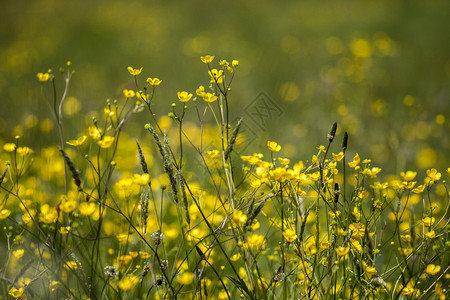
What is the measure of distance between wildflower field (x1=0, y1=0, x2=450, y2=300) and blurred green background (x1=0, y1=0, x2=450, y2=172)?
34mm

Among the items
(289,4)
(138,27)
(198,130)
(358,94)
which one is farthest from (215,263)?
(289,4)

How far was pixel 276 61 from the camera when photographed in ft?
18.2

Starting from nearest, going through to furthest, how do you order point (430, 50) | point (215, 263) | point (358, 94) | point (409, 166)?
point (215, 263) < point (409, 166) < point (358, 94) < point (430, 50)

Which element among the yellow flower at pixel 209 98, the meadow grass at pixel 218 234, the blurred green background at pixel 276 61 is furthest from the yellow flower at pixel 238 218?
the blurred green background at pixel 276 61

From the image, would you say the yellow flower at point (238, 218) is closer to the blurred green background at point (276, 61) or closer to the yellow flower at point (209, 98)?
the yellow flower at point (209, 98)

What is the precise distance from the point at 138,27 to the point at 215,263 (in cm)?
725

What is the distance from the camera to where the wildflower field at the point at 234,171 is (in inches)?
43.2

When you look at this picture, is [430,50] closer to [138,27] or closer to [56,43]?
[138,27]

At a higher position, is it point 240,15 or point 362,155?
point 240,15

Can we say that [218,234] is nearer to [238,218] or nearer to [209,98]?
[238,218]

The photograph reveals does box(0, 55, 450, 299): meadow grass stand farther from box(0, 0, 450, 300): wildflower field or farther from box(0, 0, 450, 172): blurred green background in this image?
box(0, 0, 450, 172): blurred green background

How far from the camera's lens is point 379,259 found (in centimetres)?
194

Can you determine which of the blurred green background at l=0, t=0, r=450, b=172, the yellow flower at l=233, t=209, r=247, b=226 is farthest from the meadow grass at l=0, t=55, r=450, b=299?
the blurred green background at l=0, t=0, r=450, b=172

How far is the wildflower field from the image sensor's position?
110 centimetres
